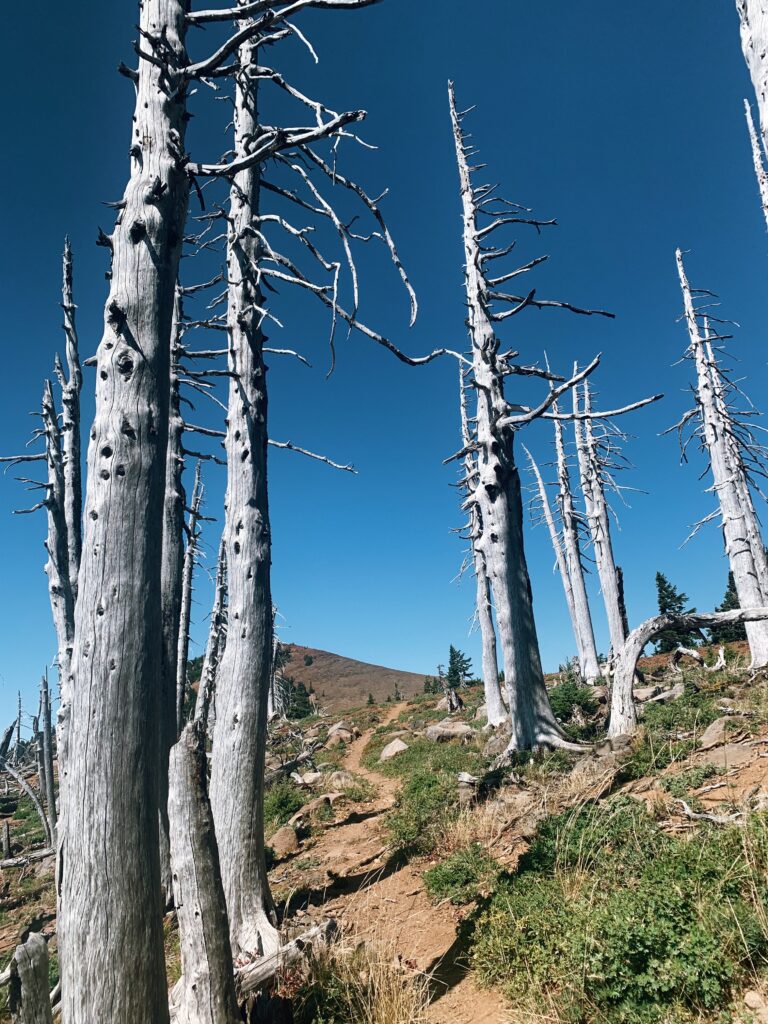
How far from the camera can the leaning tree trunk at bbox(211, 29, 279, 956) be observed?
5.05 meters

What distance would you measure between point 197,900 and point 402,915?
310 cm

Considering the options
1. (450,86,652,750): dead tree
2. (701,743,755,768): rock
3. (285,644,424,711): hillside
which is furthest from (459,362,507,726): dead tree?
(285,644,424,711): hillside

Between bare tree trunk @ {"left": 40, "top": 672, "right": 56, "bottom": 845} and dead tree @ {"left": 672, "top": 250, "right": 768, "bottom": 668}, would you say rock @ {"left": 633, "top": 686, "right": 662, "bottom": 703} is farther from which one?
bare tree trunk @ {"left": 40, "top": 672, "right": 56, "bottom": 845}

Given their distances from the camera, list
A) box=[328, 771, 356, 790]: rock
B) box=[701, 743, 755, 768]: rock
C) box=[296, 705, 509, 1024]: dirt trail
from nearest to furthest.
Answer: box=[296, 705, 509, 1024]: dirt trail → box=[701, 743, 755, 768]: rock → box=[328, 771, 356, 790]: rock

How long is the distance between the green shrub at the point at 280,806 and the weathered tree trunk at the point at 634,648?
6.84m

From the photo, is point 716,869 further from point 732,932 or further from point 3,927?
point 3,927

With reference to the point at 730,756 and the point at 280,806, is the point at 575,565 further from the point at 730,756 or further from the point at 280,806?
the point at 730,756

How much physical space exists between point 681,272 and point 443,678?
106 feet

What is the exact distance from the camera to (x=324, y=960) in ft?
12.8

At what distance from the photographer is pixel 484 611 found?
19641mm

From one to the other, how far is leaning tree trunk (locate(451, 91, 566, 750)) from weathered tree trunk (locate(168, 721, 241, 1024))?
6.81 m

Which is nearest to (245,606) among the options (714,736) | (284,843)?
(284,843)

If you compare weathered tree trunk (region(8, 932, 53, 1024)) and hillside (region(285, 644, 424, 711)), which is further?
hillside (region(285, 644, 424, 711))

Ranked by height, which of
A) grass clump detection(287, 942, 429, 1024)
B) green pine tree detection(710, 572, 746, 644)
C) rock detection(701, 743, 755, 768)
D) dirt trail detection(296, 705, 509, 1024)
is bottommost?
dirt trail detection(296, 705, 509, 1024)
